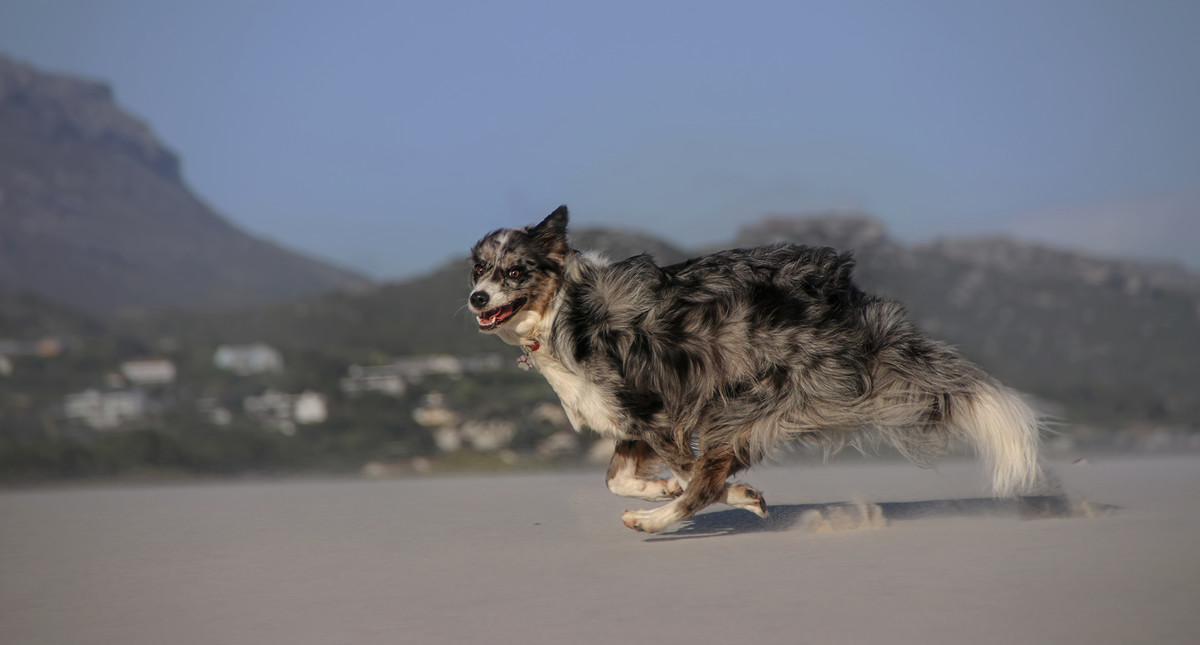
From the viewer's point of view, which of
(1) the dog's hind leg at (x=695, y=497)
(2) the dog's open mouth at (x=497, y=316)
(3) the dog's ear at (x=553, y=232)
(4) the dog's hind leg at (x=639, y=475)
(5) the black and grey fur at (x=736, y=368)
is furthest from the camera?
(4) the dog's hind leg at (x=639, y=475)

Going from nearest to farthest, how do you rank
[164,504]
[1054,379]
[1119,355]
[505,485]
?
[164,504] < [505,485] < [1054,379] < [1119,355]

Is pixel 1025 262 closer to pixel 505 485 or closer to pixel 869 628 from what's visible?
pixel 505 485

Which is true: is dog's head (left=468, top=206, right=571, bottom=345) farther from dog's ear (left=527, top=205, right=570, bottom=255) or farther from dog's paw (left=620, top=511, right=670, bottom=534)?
dog's paw (left=620, top=511, right=670, bottom=534)

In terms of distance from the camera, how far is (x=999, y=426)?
20.1ft

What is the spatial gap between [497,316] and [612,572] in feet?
5.60

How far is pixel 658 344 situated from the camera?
6.10 m

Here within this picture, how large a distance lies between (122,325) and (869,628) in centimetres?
4643

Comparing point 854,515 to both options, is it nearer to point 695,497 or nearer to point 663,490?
point 663,490

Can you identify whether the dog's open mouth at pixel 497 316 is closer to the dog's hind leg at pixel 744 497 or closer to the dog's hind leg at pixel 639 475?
the dog's hind leg at pixel 639 475

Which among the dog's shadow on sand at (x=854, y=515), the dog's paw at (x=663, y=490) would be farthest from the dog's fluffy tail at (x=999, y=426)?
the dog's paw at (x=663, y=490)

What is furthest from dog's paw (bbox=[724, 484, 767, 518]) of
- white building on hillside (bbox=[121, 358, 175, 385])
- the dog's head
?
white building on hillside (bbox=[121, 358, 175, 385])

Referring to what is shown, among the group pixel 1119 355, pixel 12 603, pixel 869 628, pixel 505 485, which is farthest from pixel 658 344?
pixel 1119 355

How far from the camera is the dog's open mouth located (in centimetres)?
622

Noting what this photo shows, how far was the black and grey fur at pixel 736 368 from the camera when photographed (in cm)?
605
